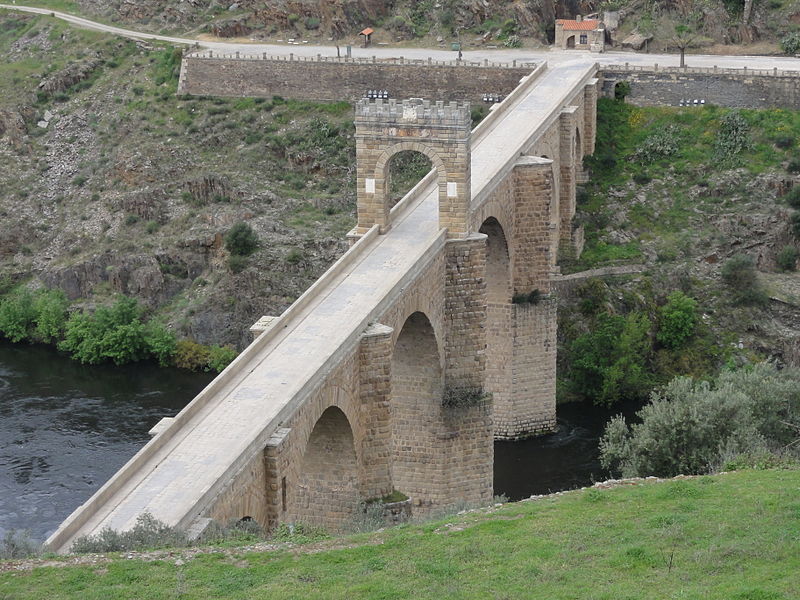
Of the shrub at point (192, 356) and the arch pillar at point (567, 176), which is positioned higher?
the arch pillar at point (567, 176)

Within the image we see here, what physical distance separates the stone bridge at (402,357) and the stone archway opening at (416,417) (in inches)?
2.4

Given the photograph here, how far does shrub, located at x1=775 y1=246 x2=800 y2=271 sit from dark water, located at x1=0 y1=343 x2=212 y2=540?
3118 cm

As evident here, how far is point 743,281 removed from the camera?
7806cm

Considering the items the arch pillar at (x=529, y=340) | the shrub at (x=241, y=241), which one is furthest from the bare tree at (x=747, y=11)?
the shrub at (x=241, y=241)

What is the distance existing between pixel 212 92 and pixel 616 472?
140 feet

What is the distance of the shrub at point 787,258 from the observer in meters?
80.1

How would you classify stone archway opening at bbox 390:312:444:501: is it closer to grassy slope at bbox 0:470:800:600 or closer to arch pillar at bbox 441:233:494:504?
arch pillar at bbox 441:233:494:504

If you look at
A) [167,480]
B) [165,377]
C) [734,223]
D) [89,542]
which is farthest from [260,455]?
[734,223]

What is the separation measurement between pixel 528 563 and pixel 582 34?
6607 centimetres

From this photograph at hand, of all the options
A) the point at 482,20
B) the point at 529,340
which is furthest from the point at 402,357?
the point at 482,20

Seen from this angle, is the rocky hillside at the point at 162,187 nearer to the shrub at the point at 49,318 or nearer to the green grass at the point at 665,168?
the shrub at the point at 49,318

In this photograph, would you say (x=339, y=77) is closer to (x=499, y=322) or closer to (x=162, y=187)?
(x=162, y=187)

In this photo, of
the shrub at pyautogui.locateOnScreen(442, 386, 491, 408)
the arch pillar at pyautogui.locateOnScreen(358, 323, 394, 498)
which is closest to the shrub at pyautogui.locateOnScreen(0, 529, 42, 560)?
the arch pillar at pyautogui.locateOnScreen(358, 323, 394, 498)

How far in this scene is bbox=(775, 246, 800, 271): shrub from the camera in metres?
80.1
